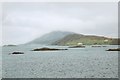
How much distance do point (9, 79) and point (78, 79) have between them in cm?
1085

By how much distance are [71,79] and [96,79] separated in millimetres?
3702

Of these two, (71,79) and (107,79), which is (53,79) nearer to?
(71,79)

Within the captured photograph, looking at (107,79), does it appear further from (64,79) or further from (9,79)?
(9,79)

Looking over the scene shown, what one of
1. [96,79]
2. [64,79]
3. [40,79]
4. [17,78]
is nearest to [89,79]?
[96,79]

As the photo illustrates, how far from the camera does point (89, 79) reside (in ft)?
135

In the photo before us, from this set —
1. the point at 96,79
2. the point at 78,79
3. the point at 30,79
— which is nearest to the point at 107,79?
the point at 96,79

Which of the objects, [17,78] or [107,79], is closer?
[107,79]

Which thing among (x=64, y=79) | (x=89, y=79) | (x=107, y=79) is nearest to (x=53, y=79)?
(x=64, y=79)

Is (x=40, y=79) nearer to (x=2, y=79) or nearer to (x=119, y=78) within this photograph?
(x=2, y=79)

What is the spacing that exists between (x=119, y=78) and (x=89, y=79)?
4443 millimetres

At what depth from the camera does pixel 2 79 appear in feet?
141

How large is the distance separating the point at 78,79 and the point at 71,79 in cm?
106

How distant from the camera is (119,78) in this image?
41.2 meters

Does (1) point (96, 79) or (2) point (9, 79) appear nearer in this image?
(1) point (96, 79)
